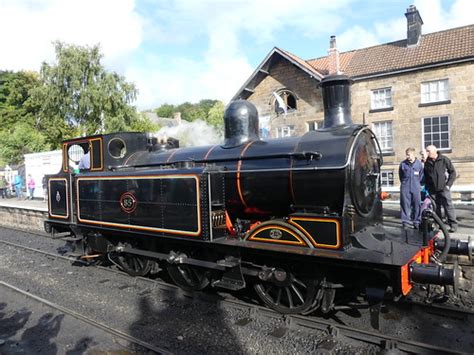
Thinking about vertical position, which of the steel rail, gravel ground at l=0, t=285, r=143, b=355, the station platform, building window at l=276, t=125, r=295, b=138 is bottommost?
gravel ground at l=0, t=285, r=143, b=355

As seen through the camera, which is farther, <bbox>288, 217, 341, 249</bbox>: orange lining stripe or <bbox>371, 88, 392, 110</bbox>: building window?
<bbox>371, 88, 392, 110</bbox>: building window

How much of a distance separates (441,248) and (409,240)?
0.46 metres

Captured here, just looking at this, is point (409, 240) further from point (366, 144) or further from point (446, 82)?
point (446, 82)

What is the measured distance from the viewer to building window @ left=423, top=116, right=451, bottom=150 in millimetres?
17797

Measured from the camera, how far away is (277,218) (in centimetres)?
503

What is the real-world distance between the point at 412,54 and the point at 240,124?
54.4ft

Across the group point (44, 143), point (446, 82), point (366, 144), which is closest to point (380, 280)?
point (366, 144)

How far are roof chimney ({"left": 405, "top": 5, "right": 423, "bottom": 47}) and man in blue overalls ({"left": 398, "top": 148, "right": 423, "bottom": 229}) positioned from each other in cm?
1501

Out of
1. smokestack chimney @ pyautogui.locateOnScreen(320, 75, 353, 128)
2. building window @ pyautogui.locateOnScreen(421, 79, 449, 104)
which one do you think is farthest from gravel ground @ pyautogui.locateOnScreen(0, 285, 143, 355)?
building window @ pyautogui.locateOnScreen(421, 79, 449, 104)

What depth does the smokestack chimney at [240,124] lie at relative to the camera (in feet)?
18.3

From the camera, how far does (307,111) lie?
20.7 meters

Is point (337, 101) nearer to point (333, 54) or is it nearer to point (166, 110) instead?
point (333, 54)

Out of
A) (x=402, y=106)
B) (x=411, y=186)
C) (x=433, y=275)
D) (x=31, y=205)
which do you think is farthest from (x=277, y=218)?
(x=402, y=106)

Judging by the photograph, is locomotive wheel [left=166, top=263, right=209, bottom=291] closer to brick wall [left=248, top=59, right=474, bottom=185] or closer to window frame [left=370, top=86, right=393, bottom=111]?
brick wall [left=248, top=59, right=474, bottom=185]
